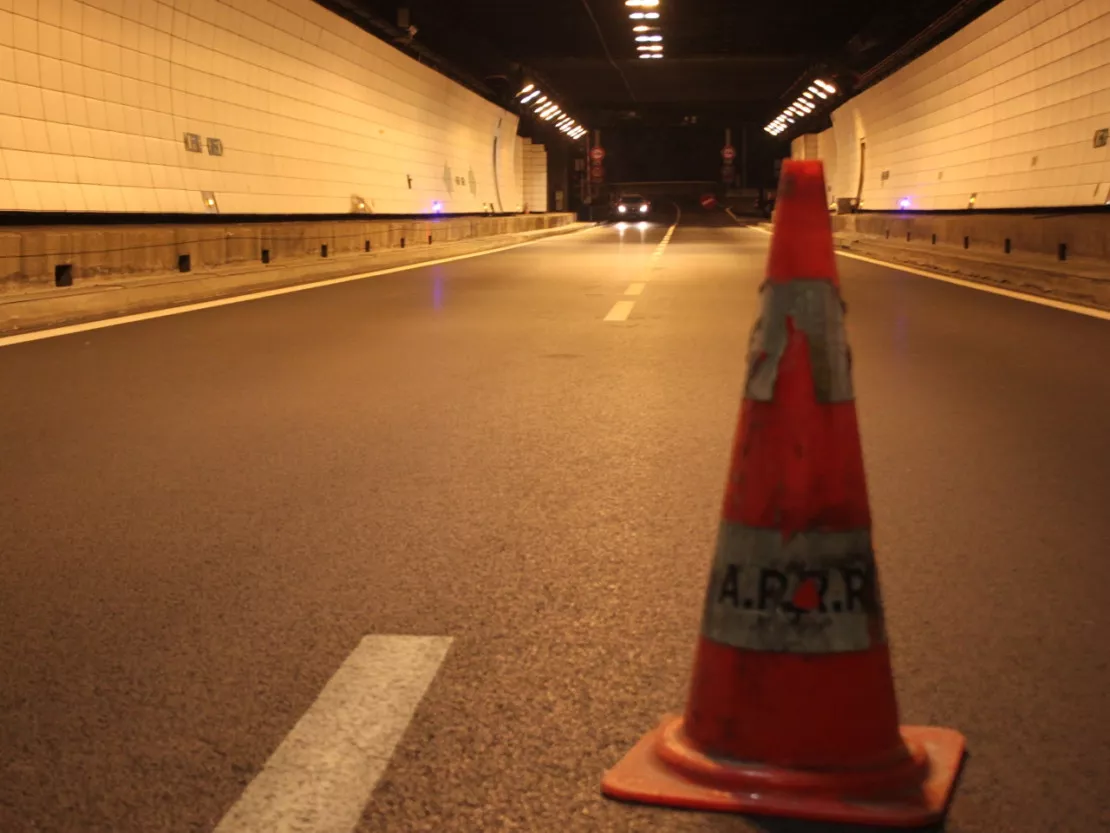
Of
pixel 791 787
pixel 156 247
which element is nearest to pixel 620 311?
pixel 156 247

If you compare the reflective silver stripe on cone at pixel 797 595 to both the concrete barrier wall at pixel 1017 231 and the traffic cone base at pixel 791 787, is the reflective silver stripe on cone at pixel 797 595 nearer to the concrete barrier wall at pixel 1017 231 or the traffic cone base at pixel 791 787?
the traffic cone base at pixel 791 787

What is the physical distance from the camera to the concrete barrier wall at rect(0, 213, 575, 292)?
14.5 meters

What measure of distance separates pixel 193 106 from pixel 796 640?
20942mm

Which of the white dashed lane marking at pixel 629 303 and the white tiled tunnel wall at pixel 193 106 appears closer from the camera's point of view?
the white dashed lane marking at pixel 629 303

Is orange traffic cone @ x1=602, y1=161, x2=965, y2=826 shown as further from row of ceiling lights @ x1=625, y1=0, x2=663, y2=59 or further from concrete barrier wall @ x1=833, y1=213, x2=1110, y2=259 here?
row of ceiling lights @ x1=625, y1=0, x2=663, y2=59

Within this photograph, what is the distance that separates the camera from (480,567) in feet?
15.3

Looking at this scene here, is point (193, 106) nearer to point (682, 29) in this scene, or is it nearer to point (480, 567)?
point (480, 567)

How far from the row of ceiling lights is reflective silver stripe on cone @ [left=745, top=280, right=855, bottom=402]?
35087 mm

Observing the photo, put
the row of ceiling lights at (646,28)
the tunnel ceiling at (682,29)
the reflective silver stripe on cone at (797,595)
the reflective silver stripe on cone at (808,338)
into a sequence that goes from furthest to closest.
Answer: the row of ceiling lights at (646,28)
the tunnel ceiling at (682,29)
the reflective silver stripe on cone at (808,338)
the reflective silver stripe on cone at (797,595)

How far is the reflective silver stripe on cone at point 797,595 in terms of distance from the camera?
9.43ft

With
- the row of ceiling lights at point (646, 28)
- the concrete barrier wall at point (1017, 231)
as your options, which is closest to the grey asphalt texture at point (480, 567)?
the concrete barrier wall at point (1017, 231)

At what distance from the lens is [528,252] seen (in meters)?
33.5

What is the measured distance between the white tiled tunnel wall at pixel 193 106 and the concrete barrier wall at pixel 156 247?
90 centimetres

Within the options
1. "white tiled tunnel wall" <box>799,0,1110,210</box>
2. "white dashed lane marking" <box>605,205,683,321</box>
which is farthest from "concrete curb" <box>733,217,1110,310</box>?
"white dashed lane marking" <box>605,205,683,321</box>
